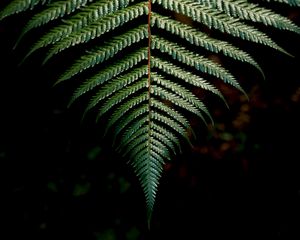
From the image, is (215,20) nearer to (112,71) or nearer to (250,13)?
(250,13)

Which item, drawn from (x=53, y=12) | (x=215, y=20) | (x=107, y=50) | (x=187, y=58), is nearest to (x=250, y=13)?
(x=215, y=20)

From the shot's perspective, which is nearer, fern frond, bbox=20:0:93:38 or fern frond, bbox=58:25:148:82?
fern frond, bbox=20:0:93:38

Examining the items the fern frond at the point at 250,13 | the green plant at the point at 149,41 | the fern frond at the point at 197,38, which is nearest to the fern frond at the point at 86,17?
the green plant at the point at 149,41

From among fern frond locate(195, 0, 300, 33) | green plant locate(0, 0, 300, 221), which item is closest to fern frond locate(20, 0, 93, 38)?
green plant locate(0, 0, 300, 221)

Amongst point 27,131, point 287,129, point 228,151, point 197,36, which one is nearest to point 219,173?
point 228,151

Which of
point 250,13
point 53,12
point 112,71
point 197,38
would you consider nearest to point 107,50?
point 112,71

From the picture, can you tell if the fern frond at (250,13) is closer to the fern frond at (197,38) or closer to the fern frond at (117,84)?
the fern frond at (197,38)

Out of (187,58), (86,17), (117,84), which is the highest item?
(86,17)

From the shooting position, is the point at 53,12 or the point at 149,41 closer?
the point at 53,12

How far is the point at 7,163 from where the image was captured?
349 cm

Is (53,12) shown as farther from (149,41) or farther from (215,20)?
(215,20)

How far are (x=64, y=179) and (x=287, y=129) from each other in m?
2.52

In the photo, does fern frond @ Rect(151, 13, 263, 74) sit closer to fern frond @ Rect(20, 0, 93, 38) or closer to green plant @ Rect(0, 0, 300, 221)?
green plant @ Rect(0, 0, 300, 221)

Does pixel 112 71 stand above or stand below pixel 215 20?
below
